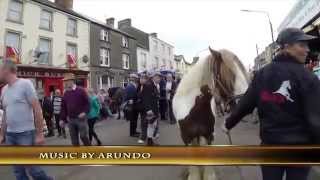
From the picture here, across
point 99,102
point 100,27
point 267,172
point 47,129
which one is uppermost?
point 100,27

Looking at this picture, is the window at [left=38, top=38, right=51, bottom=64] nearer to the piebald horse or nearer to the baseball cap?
the piebald horse

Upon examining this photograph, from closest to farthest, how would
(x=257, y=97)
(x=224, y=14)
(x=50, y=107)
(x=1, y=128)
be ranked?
(x=257, y=97) → (x=224, y=14) → (x=50, y=107) → (x=1, y=128)

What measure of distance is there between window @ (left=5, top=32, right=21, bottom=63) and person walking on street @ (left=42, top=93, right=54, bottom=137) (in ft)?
1.06

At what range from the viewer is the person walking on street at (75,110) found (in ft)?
6.75

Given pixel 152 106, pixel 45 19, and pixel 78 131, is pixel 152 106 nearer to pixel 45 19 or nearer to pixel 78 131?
pixel 78 131

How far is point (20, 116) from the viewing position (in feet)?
8.86

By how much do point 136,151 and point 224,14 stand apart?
0.87m

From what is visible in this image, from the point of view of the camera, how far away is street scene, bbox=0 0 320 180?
1861 mm

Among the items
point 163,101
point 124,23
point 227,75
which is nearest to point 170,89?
point 163,101

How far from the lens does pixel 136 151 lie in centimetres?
213

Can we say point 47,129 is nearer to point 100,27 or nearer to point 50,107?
point 50,107

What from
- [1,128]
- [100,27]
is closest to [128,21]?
[100,27]

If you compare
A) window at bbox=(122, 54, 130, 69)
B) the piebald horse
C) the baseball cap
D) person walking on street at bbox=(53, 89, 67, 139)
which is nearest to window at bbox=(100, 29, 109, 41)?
window at bbox=(122, 54, 130, 69)

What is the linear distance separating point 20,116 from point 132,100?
37.5 inches
